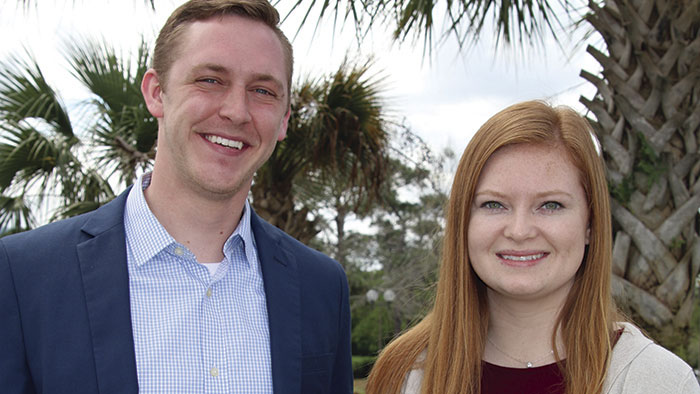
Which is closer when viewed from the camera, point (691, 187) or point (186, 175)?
point (186, 175)

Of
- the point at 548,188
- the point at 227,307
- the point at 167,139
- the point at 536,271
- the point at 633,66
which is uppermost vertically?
the point at 633,66

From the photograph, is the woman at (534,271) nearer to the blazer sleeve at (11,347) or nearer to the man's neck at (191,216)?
the man's neck at (191,216)

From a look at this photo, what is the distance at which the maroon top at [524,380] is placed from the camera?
6.51 feet

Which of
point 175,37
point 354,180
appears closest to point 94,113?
point 354,180

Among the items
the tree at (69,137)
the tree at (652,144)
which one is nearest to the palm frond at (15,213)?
the tree at (69,137)

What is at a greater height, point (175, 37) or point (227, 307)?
point (175, 37)

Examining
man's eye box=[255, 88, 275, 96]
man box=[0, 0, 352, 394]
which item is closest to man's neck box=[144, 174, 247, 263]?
man box=[0, 0, 352, 394]

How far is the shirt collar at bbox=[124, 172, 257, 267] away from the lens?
1.95 meters

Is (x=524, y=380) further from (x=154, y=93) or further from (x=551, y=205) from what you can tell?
(x=154, y=93)

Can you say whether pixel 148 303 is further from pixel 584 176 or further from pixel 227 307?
pixel 584 176

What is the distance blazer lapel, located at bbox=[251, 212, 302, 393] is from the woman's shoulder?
0.92m

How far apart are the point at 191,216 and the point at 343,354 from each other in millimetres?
743

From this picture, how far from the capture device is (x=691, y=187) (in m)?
3.73

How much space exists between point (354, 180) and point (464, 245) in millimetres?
4922
